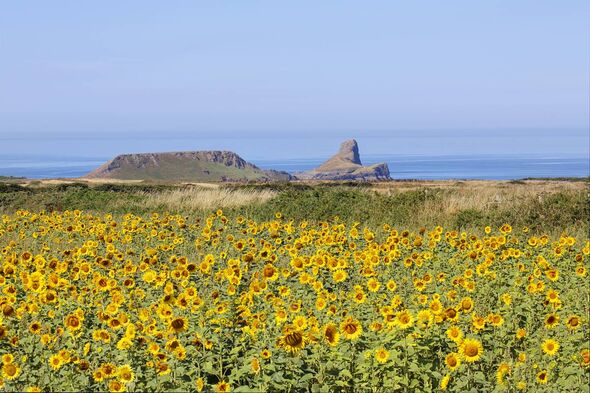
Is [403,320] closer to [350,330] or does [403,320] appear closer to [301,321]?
[350,330]

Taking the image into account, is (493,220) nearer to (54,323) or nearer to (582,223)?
(582,223)

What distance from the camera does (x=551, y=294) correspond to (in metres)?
6.28

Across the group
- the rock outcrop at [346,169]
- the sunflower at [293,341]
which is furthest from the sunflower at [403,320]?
the rock outcrop at [346,169]

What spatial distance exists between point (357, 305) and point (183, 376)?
7.79 feet

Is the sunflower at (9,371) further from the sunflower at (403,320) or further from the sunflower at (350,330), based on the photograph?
the sunflower at (403,320)

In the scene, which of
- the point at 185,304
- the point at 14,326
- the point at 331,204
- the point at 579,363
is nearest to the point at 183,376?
the point at 185,304

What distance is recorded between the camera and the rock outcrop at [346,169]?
434ft

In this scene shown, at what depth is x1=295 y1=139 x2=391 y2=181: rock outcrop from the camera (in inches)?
5207

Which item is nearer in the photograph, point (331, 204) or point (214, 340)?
point (214, 340)

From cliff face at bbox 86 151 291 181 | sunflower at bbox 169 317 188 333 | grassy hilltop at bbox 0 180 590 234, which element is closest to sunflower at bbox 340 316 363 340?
sunflower at bbox 169 317 188 333

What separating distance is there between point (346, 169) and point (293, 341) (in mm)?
152463

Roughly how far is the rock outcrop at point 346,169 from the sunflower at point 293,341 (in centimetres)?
8675

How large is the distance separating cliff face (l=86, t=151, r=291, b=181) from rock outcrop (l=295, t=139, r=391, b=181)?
11211 mm

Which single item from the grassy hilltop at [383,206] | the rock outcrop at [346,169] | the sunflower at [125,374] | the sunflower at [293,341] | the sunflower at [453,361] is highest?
the rock outcrop at [346,169]
